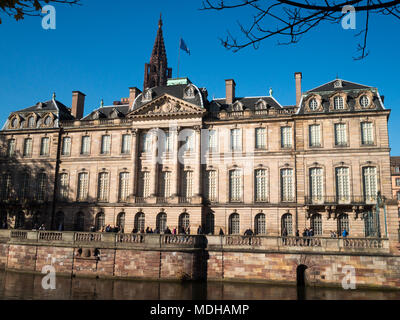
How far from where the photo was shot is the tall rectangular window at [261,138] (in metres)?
32.7

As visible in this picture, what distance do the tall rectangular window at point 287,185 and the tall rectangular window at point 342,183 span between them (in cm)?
351

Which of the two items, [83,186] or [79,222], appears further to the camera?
[83,186]

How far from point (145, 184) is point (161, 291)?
1509 centimetres

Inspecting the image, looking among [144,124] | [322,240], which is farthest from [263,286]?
[144,124]

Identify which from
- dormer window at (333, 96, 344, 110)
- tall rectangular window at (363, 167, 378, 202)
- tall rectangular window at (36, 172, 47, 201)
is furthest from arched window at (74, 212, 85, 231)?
tall rectangular window at (363, 167, 378, 202)

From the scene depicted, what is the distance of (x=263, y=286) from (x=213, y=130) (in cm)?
1527

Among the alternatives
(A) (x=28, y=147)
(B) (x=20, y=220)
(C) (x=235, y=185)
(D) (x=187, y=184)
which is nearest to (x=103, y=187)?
(D) (x=187, y=184)

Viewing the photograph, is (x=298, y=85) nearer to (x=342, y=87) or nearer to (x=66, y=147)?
(x=342, y=87)

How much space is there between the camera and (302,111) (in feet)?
104

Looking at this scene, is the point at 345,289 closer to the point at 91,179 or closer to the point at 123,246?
the point at 123,246

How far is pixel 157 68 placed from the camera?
6159 cm

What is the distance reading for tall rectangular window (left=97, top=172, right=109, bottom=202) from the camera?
35.5 m

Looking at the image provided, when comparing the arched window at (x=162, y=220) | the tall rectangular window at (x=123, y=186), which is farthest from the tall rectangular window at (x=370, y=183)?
the tall rectangular window at (x=123, y=186)
